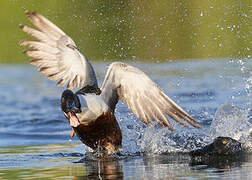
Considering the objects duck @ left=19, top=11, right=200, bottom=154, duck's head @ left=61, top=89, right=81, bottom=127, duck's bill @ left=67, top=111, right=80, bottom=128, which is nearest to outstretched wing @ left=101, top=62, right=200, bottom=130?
duck @ left=19, top=11, right=200, bottom=154

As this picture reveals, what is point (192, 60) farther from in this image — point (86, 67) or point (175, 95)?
point (86, 67)

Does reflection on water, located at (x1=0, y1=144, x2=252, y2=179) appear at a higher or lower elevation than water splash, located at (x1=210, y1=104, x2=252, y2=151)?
lower

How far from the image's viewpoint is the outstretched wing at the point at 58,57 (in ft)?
26.6

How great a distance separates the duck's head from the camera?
6.75 meters

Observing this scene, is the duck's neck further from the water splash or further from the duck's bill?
the water splash

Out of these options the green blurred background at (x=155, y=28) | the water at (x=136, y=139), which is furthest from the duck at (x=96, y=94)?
the green blurred background at (x=155, y=28)

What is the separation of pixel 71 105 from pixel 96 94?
894mm

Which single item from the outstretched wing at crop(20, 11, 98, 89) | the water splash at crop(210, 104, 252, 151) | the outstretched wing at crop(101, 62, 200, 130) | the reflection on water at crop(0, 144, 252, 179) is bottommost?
the reflection on water at crop(0, 144, 252, 179)

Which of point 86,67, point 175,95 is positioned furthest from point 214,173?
point 175,95

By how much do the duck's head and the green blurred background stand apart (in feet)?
23.9

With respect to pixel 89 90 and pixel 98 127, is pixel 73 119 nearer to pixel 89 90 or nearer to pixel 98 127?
pixel 98 127

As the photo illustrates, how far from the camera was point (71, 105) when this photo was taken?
682 cm

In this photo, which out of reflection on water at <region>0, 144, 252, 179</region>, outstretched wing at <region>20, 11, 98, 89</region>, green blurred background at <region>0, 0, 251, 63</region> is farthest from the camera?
green blurred background at <region>0, 0, 251, 63</region>

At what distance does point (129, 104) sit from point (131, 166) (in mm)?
1339
